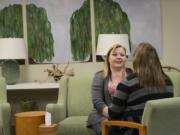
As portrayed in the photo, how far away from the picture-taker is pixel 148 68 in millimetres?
2662

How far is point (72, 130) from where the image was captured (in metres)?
3.71

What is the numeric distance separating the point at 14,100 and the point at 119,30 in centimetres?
177

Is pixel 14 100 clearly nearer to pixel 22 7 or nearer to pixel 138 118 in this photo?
pixel 22 7

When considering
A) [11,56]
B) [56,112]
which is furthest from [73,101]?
[11,56]

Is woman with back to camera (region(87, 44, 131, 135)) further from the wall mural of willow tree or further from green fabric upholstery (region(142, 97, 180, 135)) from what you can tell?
the wall mural of willow tree

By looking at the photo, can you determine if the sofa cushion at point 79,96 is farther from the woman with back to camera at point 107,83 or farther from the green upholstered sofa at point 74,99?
the woman with back to camera at point 107,83

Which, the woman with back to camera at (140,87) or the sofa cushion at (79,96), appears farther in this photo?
the sofa cushion at (79,96)

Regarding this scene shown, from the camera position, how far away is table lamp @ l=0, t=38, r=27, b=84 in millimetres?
4363

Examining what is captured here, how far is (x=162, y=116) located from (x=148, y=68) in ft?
1.25

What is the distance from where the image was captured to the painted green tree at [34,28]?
4.82 meters

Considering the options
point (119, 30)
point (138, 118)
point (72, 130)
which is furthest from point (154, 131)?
point (119, 30)

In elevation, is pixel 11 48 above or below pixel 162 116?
above

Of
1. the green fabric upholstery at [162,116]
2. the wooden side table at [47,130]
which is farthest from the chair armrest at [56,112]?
the green fabric upholstery at [162,116]

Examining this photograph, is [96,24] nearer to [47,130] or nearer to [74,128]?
[74,128]
